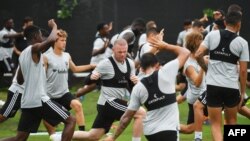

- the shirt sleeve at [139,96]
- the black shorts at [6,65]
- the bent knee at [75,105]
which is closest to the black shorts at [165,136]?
the shirt sleeve at [139,96]

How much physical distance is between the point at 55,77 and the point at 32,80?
212cm

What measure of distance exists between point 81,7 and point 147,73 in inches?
578

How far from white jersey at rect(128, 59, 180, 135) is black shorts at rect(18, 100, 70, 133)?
2153mm

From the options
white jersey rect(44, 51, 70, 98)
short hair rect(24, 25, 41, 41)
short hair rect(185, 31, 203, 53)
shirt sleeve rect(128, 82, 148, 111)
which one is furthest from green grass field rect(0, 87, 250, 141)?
shirt sleeve rect(128, 82, 148, 111)

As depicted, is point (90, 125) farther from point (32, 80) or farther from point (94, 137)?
point (32, 80)

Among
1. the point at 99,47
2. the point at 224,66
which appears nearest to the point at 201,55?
the point at 224,66

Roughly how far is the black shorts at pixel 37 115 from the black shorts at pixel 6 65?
1191 centimetres

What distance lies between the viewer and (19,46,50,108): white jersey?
11469 millimetres

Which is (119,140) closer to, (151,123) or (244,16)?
(151,123)

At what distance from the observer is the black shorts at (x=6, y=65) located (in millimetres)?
23459

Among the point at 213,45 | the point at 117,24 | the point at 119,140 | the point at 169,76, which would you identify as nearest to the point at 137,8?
the point at 117,24

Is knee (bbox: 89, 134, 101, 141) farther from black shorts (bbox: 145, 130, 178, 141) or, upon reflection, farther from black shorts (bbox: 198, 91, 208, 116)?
black shorts (bbox: 145, 130, 178, 141)

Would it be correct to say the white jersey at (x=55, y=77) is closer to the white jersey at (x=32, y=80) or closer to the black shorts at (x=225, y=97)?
the white jersey at (x=32, y=80)

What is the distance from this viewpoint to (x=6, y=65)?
23.6 m
